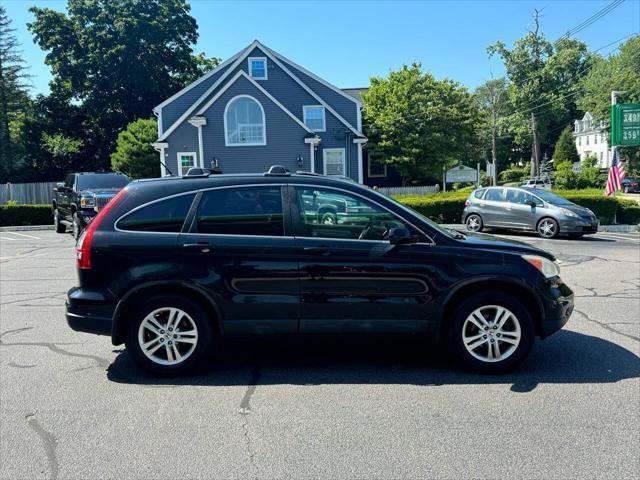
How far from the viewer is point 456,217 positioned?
68.3 feet

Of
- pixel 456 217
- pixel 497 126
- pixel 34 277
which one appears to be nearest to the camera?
pixel 34 277

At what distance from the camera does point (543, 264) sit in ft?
15.3

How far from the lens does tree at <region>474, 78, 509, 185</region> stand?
65.5m

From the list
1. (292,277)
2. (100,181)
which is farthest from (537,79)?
(292,277)

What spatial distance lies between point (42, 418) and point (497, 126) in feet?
227

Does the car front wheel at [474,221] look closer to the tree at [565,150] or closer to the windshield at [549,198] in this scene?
the windshield at [549,198]

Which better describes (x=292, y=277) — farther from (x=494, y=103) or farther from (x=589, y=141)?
(x=589, y=141)

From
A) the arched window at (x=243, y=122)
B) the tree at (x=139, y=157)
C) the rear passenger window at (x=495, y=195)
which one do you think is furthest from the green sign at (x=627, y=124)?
the tree at (x=139, y=157)

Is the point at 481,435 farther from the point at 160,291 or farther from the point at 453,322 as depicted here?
the point at 160,291

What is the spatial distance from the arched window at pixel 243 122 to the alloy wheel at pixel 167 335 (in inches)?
956

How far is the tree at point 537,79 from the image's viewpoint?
62.8m

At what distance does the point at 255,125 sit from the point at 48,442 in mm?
25814

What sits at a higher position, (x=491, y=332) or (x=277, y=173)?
(x=277, y=173)

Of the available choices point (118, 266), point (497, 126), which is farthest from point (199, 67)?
point (118, 266)
